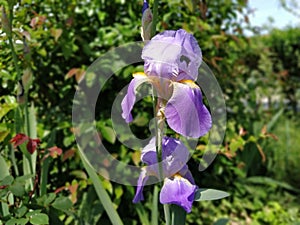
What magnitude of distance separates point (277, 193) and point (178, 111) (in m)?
2.18

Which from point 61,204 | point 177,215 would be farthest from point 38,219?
point 177,215

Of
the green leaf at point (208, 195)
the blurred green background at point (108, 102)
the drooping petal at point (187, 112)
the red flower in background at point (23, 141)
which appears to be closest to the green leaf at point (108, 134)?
the blurred green background at point (108, 102)

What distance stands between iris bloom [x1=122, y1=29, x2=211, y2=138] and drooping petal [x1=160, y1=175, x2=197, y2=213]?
18 centimetres

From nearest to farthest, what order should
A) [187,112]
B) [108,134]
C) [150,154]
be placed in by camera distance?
[187,112]
[150,154]
[108,134]

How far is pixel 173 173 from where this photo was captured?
1.19m

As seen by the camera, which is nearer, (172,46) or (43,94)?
(172,46)

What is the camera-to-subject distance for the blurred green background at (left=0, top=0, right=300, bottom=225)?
5.71 ft

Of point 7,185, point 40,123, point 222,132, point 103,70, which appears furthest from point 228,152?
point 7,185

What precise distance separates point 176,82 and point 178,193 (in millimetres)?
318

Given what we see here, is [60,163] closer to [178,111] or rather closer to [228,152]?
[228,152]

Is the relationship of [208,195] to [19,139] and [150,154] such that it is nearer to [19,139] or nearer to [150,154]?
[150,154]

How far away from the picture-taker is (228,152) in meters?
2.08

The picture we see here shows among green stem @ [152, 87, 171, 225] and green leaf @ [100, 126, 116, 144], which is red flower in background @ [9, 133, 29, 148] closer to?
green leaf @ [100, 126, 116, 144]

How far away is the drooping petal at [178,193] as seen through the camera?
3.62 ft
